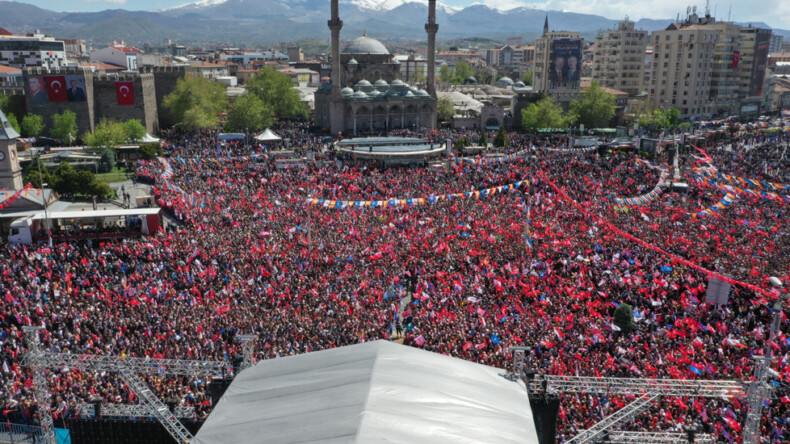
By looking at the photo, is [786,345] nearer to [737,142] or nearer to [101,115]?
[737,142]

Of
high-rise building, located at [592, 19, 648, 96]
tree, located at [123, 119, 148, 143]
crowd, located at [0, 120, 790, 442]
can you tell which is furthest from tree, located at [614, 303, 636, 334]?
high-rise building, located at [592, 19, 648, 96]

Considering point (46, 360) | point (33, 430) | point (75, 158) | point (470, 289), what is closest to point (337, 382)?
point (46, 360)

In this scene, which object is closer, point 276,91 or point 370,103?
point 370,103

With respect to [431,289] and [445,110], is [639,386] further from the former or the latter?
[445,110]

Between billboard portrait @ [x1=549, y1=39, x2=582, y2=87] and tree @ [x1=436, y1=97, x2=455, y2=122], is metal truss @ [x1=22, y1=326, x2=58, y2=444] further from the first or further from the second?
billboard portrait @ [x1=549, y1=39, x2=582, y2=87]

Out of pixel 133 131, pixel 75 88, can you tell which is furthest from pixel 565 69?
pixel 75 88

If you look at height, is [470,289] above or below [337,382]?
below
